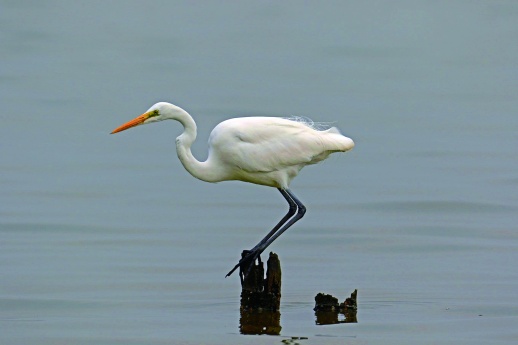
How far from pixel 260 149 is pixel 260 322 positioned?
1.65 meters

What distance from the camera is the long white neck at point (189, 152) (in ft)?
42.0

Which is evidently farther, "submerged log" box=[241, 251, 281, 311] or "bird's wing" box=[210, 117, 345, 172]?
"bird's wing" box=[210, 117, 345, 172]

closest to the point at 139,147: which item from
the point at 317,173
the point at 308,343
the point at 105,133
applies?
the point at 105,133

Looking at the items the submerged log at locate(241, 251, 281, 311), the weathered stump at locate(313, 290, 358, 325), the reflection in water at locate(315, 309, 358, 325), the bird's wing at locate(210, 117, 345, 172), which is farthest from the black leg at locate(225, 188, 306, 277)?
the reflection in water at locate(315, 309, 358, 325)

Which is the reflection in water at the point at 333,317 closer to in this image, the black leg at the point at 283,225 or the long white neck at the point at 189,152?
the black leg at the point at 283,225

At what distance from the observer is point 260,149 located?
13.0m

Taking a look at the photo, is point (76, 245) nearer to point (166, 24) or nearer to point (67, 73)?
point (67, 73)

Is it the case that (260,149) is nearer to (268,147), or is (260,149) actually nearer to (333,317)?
(268,147)

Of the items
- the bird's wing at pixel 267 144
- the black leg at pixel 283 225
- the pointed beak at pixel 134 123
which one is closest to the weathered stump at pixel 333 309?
the black leg at pixel 283 225

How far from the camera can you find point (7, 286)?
16.1 meters

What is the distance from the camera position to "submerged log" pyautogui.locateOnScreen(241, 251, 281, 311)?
12352mm

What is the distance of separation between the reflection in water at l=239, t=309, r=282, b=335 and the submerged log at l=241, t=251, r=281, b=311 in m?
0.05

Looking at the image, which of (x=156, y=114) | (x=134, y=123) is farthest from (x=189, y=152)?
(x=134, y=123)

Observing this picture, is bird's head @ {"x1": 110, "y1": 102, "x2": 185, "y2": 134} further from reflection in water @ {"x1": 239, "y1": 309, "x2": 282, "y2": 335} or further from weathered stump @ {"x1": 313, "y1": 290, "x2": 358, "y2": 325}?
weathered stump @ {"x1": 313, "y1": 290, "x2": 358, "y2": 325}
